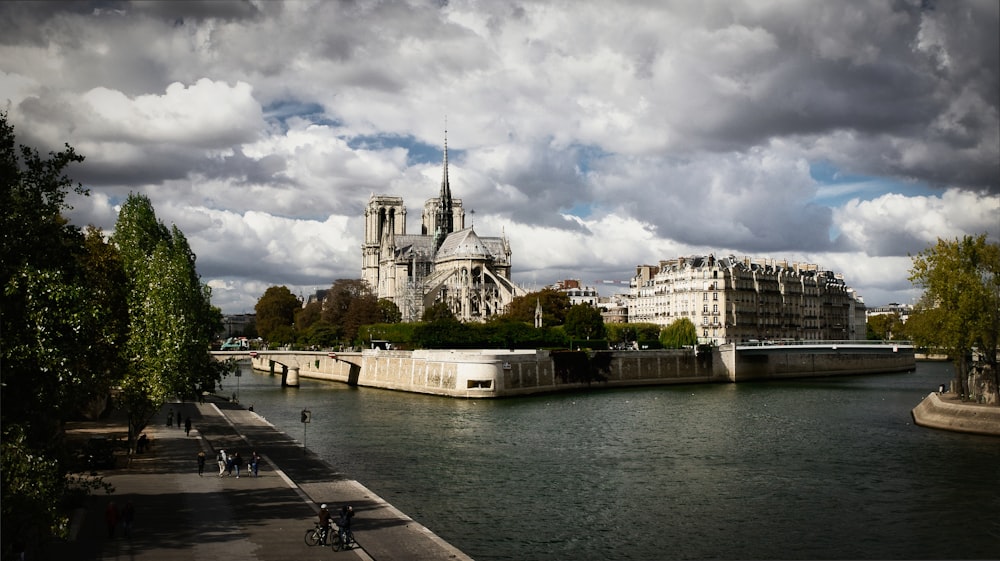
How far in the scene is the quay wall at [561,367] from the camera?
6862 cm

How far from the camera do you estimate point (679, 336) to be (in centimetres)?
9400

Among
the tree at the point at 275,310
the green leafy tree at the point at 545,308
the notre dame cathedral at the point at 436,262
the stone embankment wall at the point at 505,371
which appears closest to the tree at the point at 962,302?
the stone embankment wall at the point at 505,371

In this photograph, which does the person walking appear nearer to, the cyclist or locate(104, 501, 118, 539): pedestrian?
the cyclist

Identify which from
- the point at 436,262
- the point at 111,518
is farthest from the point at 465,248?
the point at 111,518

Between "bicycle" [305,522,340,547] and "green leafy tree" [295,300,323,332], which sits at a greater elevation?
"green leafy tree" [295,300,323,332]

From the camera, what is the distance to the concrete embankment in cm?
4275

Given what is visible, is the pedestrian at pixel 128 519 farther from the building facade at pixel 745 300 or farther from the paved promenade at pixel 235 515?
the building facade at pixel 745 300

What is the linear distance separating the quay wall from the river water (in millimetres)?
7953

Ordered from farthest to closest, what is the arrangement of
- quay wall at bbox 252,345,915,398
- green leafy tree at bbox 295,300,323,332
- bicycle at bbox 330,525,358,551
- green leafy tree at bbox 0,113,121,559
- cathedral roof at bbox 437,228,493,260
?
cathedral roof at bbox 437,228,493,260 < green leafy tree at bbox 295,300,323,332 < quay wall at bbox 252,345,915,398 < bicycle at bbox 330,525,358,551 < green leafy tree at bbox 0,113,121,559

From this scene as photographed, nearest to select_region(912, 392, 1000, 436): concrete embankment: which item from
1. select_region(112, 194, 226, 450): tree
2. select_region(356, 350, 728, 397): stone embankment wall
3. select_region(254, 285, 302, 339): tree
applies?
select_region(356, 350, 728, 397): stone embankment wall

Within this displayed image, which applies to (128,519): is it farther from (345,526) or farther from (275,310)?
(275,310)

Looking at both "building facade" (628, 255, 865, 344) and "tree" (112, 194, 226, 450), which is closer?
"tree" (112, 194, 226, 450)

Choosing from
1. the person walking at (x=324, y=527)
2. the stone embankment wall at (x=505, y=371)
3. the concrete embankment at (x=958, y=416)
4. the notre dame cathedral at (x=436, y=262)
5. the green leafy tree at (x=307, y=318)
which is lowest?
the person walking at (x=324, y=527)

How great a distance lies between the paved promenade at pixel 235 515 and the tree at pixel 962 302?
32.0 meters
